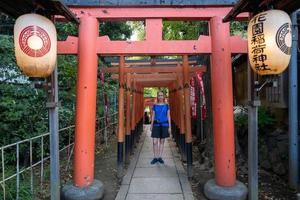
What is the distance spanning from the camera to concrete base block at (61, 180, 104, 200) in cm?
627

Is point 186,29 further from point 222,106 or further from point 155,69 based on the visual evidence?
point 222,106

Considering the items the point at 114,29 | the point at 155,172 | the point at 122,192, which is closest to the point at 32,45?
the point at 122,192

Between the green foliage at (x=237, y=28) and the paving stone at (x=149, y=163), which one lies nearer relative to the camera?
the paving stone at (x=149, y=163)

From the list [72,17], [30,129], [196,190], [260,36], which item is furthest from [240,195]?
[30,129]

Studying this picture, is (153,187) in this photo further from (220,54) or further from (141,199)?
(220,54)

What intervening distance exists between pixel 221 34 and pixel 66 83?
4.87 m

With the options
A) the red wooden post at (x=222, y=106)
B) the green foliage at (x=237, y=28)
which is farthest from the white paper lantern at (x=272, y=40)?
the green foliage at (x=237, y=28)

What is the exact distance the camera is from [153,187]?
7301 mm

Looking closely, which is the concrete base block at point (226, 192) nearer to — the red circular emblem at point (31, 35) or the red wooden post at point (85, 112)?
the red wooden post at point (85, 112)

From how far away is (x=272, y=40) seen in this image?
4.71m

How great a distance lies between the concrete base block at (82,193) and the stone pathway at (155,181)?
0.39 metres

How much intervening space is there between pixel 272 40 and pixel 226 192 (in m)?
2.85

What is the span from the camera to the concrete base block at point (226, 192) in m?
6.28

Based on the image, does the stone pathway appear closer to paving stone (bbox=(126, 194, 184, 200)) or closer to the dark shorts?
paving stone (bbox=(126, 194, 184, 200))
